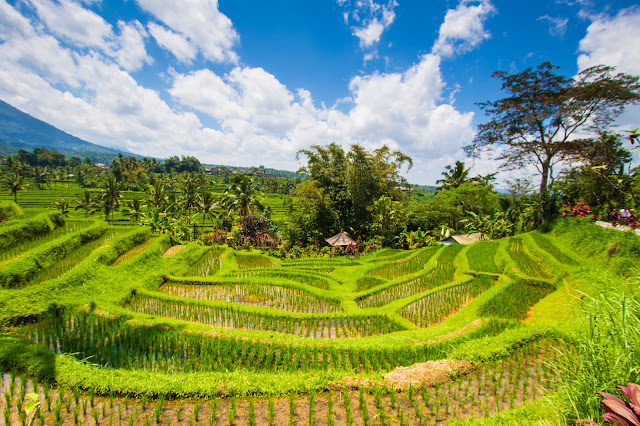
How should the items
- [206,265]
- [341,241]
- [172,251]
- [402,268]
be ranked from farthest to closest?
[341,241], [172,251], [206,265], [402,268]

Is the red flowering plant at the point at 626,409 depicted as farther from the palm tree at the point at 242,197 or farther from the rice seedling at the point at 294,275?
the palm tree at the point at 242,197

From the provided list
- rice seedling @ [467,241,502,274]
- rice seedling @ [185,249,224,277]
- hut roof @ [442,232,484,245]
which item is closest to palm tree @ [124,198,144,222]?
rice seedling @ [185,249,224,277]

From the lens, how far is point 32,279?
9.06 m

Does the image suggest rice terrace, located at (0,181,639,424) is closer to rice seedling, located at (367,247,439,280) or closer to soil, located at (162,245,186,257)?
rice seedling, located at (367,247,439,280)

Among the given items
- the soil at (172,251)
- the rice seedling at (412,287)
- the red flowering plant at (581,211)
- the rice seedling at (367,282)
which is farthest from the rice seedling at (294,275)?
the red flowering plant at (581,211)

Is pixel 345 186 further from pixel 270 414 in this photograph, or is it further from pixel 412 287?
pixel 270 414

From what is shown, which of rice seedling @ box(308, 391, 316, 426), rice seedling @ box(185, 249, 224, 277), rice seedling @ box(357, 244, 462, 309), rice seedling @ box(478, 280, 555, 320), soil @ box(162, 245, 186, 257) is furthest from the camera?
soil @ box(162, 245, 186, 257)

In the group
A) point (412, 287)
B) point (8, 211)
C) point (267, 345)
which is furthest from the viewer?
point (8, 211)

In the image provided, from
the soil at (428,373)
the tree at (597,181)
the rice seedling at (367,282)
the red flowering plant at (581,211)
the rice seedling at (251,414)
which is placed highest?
the tree at (597,181)

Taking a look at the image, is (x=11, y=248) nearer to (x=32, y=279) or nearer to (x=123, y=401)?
(x=32, y=279)

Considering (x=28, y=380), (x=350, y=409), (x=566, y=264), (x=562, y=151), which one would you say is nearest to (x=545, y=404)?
(x=350, y=409)

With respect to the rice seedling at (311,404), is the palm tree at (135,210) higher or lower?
lower

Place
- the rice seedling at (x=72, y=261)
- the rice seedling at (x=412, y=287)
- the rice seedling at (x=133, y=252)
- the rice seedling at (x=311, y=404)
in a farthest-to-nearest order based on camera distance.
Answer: the rice seedling at (x=133, y=252), the rice seedling at (x=412, y=287), the rice seedling at (x=72, y=261), the rice seedling at (x=311, y=404)

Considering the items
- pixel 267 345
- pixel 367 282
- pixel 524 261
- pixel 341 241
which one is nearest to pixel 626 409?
pixel 267 345
